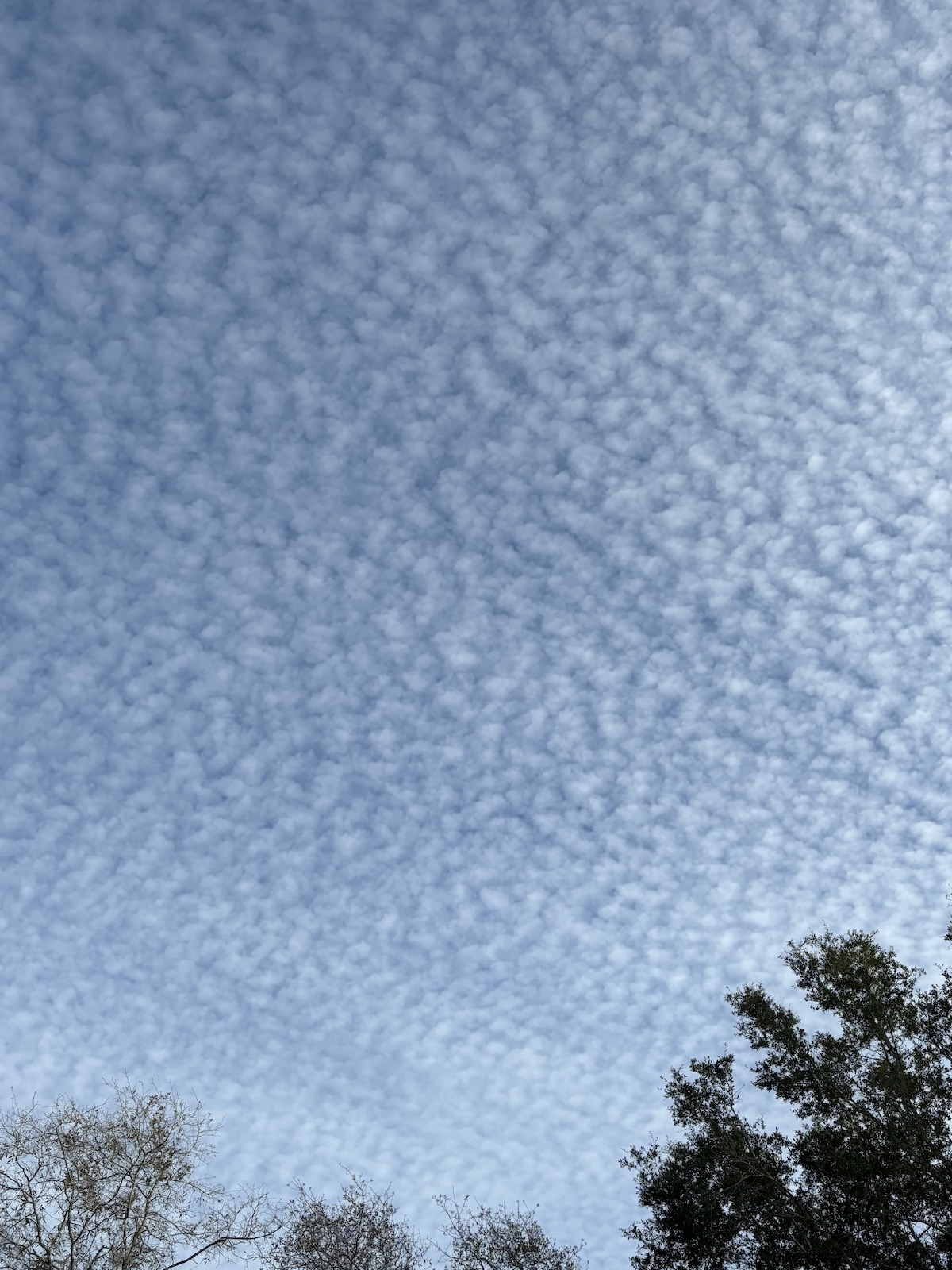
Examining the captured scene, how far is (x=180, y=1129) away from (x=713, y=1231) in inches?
586

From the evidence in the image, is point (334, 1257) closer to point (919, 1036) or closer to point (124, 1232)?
point (124, 1232)

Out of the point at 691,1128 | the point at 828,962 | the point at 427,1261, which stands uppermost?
the point at 828,962

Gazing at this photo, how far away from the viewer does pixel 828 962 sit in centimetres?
3109

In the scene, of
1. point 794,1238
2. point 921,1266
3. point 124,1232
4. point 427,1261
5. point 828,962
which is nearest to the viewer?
point 124,1232

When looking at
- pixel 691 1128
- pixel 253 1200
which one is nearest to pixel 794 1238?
pixel 691 1128

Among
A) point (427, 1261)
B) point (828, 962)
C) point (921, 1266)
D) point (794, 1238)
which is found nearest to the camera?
point (921, 1266)

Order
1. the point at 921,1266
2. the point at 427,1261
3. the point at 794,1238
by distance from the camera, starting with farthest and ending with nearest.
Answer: the point at 427,1261
the point at 794,1238
the point at 921,1266

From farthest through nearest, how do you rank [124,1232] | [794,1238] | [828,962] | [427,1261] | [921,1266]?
[828,962], [427,1261], [794,1238], [921,1266], [124,1232]

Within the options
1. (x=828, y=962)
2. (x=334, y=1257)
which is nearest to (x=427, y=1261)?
(x=334, y=1257)

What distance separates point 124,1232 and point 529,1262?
12530 mm

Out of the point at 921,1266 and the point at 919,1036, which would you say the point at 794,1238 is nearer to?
the point at 921,1266

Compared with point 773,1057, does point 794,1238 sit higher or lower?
lower

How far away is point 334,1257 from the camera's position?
92.5 feet

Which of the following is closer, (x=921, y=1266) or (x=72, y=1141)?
(x=72, y=1141)
